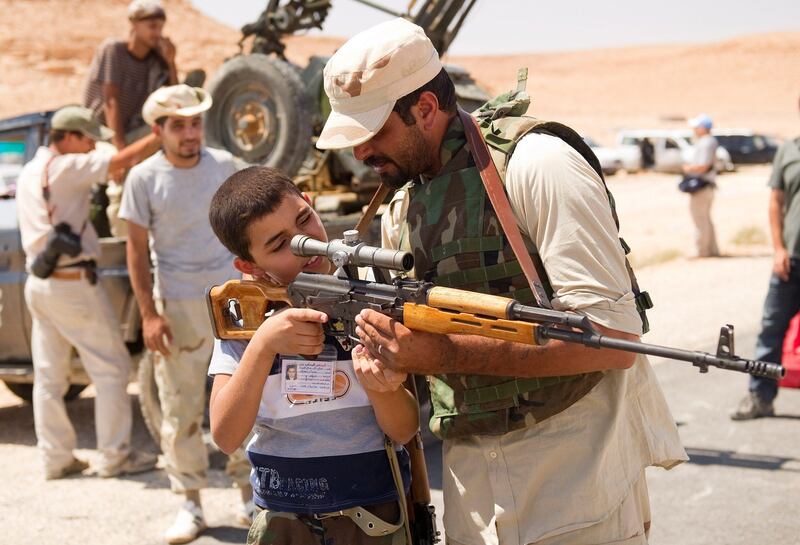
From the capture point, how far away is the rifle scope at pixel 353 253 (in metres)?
2.35

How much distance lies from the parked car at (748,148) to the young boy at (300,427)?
32.9 metres

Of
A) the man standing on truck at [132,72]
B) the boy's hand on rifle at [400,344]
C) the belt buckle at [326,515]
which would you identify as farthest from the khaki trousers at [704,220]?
→ the boy's hand on rifle at [400,344]

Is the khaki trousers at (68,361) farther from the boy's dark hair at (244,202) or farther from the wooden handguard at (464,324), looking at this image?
the wooden handguard at (464,324)

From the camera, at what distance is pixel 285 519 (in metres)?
2.79

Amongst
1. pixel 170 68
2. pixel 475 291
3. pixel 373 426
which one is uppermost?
pixel 170 68

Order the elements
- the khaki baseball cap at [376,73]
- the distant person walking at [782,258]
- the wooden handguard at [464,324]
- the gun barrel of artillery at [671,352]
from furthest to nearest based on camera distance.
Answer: the distant person walking at [782,258]
the khaki baseball cap at [376,73]
the wooden handguard at [464,324]
the gun barrel of artillery at [671,352]

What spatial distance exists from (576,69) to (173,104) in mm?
96047

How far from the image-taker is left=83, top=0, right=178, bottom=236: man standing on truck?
7.35 meters

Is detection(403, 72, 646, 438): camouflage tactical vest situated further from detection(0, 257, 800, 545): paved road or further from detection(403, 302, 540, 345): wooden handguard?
detection(0, 257, 800, 545): paved road

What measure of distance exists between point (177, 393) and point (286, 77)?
300 centimetres

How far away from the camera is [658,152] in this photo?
1275 inches

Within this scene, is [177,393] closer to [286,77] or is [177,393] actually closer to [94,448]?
[94,448]

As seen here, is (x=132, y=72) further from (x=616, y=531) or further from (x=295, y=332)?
(x=616, y=531)

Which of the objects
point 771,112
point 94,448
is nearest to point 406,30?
point 94,448
